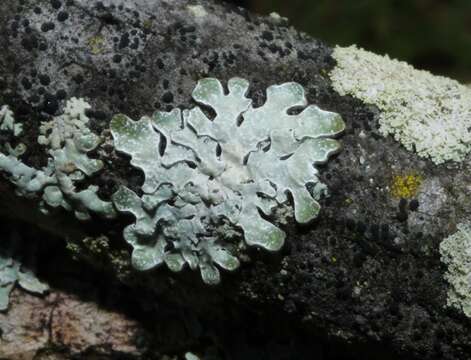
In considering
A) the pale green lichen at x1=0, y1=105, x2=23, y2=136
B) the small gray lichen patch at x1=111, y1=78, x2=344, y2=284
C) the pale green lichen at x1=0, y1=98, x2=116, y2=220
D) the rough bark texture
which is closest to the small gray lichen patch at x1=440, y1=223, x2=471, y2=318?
the rough bark texture

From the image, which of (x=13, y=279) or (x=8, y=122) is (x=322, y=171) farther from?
(x=13, y=279)

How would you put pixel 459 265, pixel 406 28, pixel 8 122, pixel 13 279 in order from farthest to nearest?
pixel 406 28, pixel 13 279, pixel 8 122, pixel 459 265

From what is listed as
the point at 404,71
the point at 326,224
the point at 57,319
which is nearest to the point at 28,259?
the point at 57,319

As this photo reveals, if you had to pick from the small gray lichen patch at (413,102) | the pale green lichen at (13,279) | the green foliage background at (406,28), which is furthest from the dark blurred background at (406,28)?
the pale green lichen at (13,279)

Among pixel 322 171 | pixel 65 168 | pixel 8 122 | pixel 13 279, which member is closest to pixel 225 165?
pixel 322 171

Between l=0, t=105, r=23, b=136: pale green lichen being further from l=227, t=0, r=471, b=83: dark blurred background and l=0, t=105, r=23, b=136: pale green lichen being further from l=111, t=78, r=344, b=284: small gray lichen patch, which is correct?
l=227, t=0, r=471, b=83: dark blurred background

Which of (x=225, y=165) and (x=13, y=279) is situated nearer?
(x=225, y=165)
